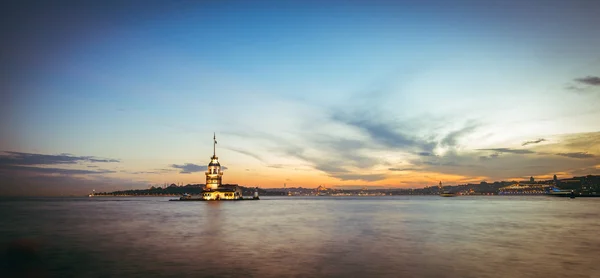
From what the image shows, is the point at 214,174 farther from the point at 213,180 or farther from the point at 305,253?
the point at 305,253

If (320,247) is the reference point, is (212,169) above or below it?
above

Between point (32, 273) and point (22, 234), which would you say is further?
point (22, 234)

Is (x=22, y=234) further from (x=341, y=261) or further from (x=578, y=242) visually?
(x=578, y=242)

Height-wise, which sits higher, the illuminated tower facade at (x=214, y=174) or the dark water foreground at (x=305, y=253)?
the illuminated tower facade at (x=214, y=174)

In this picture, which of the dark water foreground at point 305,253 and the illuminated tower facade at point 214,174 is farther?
the illuminated tower facade at point 214,174

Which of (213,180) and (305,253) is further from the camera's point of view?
(213,180)

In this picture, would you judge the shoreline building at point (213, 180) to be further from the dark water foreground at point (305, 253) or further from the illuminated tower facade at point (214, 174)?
the dark water foreground at point (305, 253)

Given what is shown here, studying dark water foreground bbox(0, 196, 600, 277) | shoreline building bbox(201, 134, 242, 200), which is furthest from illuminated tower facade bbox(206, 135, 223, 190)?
dark water foreground bbox(0, 196, 600, 277)

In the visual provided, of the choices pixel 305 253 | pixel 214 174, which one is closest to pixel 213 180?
pixel 214 174

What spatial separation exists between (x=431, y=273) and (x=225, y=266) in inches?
591

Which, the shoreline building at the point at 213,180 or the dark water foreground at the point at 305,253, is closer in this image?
the dark water foreground at the point at 305,253

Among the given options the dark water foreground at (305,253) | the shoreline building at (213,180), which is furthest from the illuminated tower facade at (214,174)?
the dark water foreground at (305,253)

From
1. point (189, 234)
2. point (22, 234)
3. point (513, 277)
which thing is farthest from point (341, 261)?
point (22, 234)

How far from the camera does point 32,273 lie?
93.1 ft
